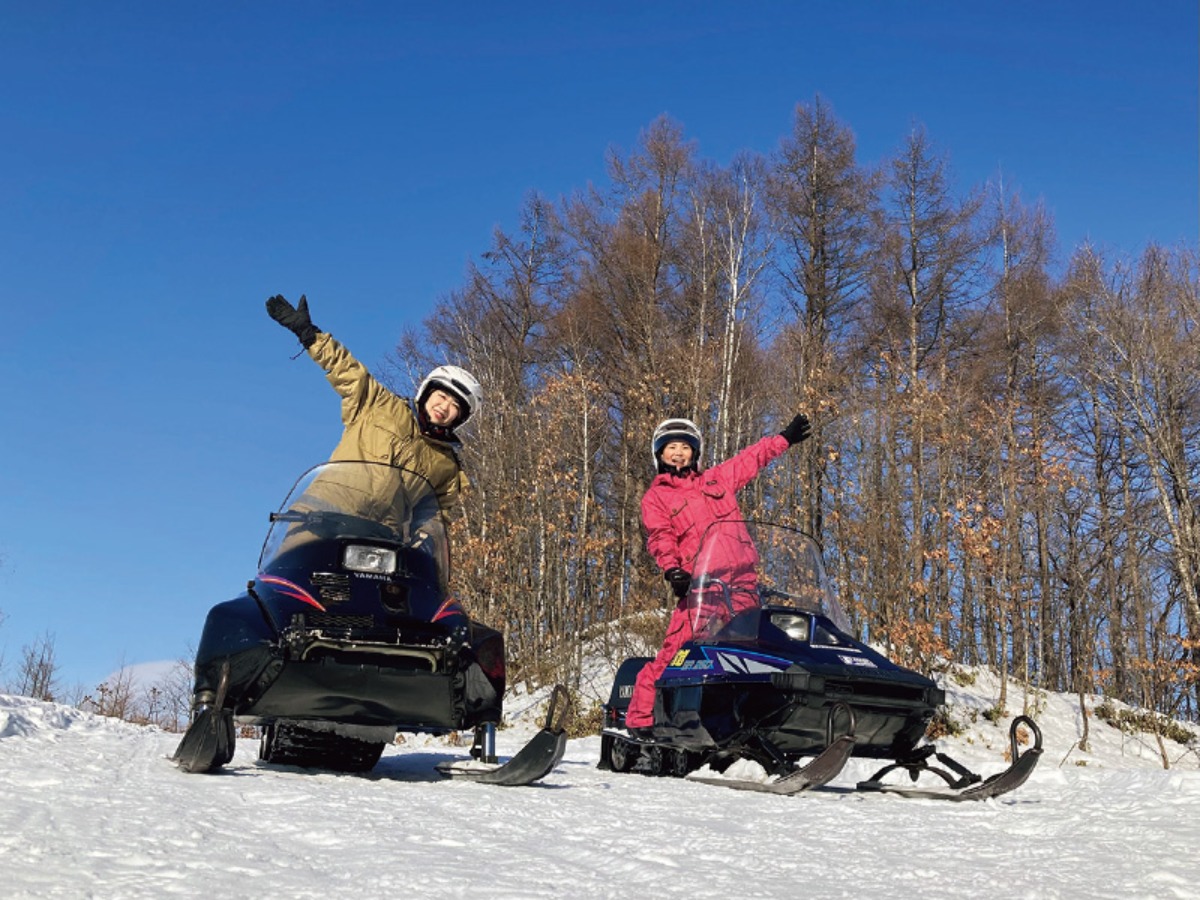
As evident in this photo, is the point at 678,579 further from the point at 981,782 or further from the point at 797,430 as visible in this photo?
the point at 981,782

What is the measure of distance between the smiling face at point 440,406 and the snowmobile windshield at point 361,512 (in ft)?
1.30

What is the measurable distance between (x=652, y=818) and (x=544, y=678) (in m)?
12.4

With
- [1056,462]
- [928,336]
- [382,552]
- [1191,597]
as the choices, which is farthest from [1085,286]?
[382,552]

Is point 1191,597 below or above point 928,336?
below

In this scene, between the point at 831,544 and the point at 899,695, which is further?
the point at 831,544

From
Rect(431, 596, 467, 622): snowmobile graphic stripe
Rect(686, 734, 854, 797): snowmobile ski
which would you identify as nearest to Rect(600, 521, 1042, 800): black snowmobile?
Rect(686, 734, 854, 797): snowmobile ski

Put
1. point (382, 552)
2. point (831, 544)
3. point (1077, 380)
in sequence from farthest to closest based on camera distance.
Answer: point (1077, 380) < point (831, 544) < point (382, 552)

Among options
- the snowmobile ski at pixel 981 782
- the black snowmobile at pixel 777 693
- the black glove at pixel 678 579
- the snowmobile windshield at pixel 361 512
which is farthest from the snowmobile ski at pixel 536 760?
the snowmobile ski at pixel 981 782

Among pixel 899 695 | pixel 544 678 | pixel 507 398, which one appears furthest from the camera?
pixel 507 398

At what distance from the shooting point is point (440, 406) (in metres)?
5.71

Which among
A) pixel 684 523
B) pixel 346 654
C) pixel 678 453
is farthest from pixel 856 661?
pixel 346 654

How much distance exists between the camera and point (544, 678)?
15875mm

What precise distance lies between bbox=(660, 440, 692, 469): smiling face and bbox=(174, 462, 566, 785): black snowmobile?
2.18 meters

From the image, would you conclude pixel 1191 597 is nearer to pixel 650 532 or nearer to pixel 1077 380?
pixel 1077 380
